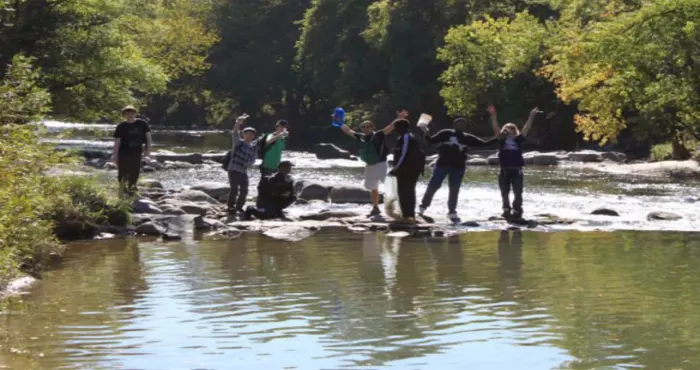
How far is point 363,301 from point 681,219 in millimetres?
10433

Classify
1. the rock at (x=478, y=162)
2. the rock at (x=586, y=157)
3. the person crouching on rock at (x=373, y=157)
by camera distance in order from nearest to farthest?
the person crouching on rock at (x=373, y=157) → the rock at (x=478, y=162) → the rock at (x=586, y=157)

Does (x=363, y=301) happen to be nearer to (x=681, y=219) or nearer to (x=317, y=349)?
(x=317, y=349)

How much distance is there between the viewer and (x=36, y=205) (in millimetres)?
12359

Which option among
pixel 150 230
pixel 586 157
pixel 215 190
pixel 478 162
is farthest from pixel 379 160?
pixel 586 157

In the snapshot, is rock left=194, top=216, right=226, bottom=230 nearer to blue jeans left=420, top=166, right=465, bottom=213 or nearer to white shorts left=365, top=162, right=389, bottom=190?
white shorts left=365, top=162, right=389, bottom=190

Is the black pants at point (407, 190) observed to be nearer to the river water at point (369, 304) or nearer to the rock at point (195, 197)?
the river water at point (369, 304)

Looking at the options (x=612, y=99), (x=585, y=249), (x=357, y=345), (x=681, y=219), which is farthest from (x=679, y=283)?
(x=612, y=99)

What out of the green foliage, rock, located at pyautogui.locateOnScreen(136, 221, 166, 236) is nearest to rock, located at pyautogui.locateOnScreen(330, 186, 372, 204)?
rock, located at pyautogui.locateOnScreen(136, 221, 166, 236)

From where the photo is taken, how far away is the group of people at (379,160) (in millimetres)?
17673

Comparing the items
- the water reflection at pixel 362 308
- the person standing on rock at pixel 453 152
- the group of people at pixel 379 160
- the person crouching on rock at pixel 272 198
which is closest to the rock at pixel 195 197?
A: the group of people at pixel 379 160

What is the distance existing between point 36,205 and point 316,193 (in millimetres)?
11465

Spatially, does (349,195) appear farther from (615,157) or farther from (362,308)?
(615,157)

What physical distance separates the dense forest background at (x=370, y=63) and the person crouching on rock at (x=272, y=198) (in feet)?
12.6

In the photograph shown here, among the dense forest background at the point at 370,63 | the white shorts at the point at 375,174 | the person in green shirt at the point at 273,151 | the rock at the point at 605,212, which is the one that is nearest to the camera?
the white shorts at the point at 375,174
